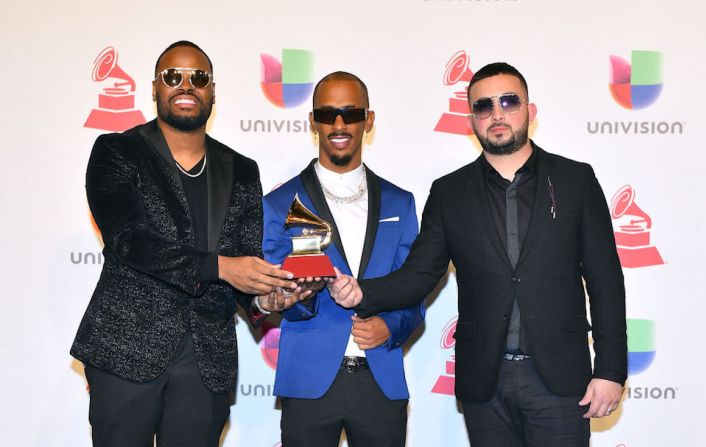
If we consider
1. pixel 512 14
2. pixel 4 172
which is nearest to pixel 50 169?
pixel 4 172

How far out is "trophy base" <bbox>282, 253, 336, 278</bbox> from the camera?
2.88m

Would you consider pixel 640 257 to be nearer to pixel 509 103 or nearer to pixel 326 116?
pixel 509 103

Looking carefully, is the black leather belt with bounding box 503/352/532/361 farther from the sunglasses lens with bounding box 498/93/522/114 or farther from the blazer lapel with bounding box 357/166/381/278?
the sunglasses lens with bounding box 498/93/522/114

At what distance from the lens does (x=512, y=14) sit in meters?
4.29

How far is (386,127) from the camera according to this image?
427 cm

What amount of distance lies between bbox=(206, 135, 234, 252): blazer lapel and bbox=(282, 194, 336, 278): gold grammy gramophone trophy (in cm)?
30

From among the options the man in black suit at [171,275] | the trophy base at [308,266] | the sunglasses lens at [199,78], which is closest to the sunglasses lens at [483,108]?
the trophy base at [308,266]

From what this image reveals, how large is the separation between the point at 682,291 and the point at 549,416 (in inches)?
67.8

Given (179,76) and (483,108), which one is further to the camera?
(179,76)

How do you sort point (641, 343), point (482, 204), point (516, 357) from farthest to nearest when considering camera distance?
point (641, 343), point (482, 204), point (516, 357)

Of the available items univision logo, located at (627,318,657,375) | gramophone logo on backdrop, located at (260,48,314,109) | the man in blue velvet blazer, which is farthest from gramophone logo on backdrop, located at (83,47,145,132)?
univision logo, located at (627,318,657,375)

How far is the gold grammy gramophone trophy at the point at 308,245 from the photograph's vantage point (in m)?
2.88

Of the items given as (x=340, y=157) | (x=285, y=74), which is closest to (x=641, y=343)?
(x=340, y=157)

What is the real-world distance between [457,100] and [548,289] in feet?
5.30
